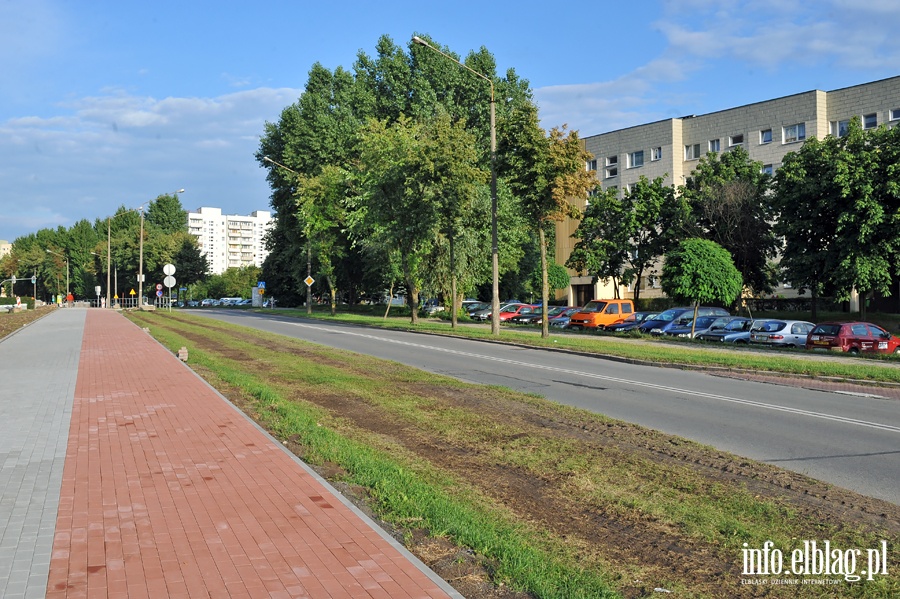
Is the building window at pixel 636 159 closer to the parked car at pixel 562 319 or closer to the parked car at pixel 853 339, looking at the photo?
the parked car at pixel 562 319

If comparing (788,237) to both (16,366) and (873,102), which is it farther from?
(16,366)

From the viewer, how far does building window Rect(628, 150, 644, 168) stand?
66188 mm

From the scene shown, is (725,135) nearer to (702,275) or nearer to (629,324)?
(629,324)

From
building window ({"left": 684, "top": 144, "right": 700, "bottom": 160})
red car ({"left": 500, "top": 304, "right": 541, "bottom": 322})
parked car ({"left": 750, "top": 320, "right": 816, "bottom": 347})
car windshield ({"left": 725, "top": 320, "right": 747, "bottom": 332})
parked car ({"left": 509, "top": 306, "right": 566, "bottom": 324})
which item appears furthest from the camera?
building window ({"left": 684, "top": 144, "right": 700, "bottom": 160})

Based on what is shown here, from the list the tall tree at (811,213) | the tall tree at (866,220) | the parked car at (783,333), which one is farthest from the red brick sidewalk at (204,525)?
the tall tree at (811,213)

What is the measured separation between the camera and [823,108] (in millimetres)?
53875

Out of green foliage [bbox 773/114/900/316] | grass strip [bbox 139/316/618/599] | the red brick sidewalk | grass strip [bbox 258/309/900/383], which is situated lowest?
grass strip [bbox 258/309/900/383]

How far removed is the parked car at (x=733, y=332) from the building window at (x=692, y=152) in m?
34.6

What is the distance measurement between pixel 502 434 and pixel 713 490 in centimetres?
324

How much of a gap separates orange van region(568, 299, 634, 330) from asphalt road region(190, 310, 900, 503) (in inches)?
615

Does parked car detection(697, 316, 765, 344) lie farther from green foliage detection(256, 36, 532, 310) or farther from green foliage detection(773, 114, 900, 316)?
green foliage detection(256, 36, 532, 310)

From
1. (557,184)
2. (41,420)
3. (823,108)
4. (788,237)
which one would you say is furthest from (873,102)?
Answer: (41,420)

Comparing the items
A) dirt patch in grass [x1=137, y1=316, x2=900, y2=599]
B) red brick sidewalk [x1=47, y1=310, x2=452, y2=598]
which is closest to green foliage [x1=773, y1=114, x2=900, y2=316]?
dirt patch in grass [x1=137, y1=316, x2=900, y2=599]

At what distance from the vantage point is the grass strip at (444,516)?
4.76 meters
